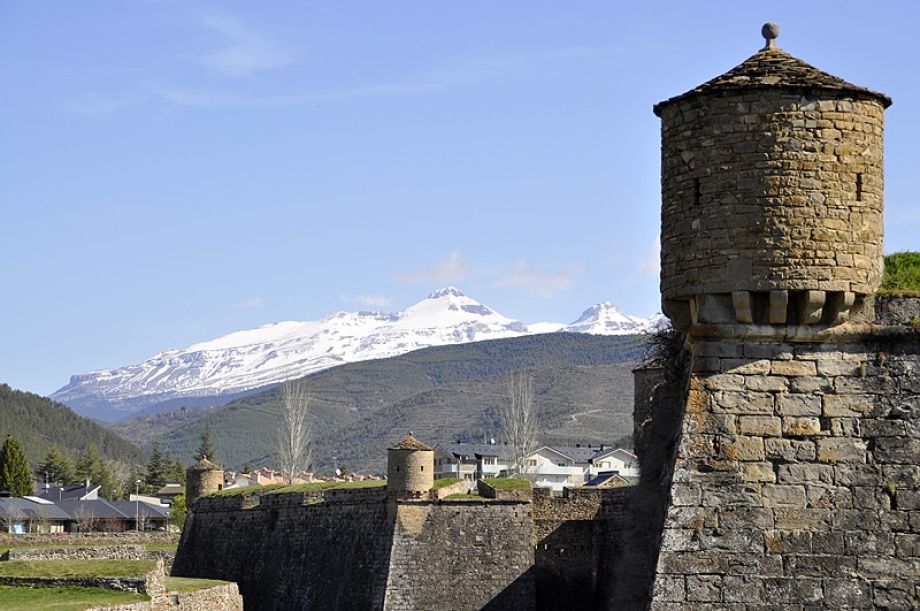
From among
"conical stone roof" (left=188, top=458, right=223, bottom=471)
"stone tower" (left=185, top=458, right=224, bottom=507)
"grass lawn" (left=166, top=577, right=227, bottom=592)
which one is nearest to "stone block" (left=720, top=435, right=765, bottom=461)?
"grass lawn" (left=166, top=577, right=227, bottom=592)

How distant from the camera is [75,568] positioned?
4403 cm

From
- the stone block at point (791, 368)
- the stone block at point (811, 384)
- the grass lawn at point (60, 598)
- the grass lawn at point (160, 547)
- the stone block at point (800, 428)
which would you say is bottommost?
the grass lawn at point (160, 547)

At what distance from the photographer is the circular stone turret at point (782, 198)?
15078mm

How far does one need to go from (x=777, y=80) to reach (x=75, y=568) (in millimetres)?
33028

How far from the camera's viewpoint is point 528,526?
4644 cm

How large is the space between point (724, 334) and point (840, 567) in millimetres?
2379

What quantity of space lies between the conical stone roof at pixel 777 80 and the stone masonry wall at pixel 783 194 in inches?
2.8

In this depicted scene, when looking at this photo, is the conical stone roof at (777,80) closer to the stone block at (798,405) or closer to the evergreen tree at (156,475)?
the stone block at (798,405)

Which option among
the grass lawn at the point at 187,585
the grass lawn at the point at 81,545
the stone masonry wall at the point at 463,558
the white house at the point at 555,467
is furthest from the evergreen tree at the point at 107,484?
the stone masonry wall at the point at 463,558

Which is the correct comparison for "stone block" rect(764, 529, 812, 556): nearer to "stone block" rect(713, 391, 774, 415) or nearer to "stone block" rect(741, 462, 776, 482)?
"stone block" rect(741, 462, 776, 482)

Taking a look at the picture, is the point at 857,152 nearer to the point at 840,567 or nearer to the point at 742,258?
the point at 742,258

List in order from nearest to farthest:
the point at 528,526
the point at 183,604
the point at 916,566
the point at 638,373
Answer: the point at 916,566 < the point at 638,373 < the point at 183,604 < the point at 528,526

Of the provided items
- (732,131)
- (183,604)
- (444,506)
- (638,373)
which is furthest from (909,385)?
(444,506)

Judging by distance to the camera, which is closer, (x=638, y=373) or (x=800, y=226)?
(x=800, y=226)
